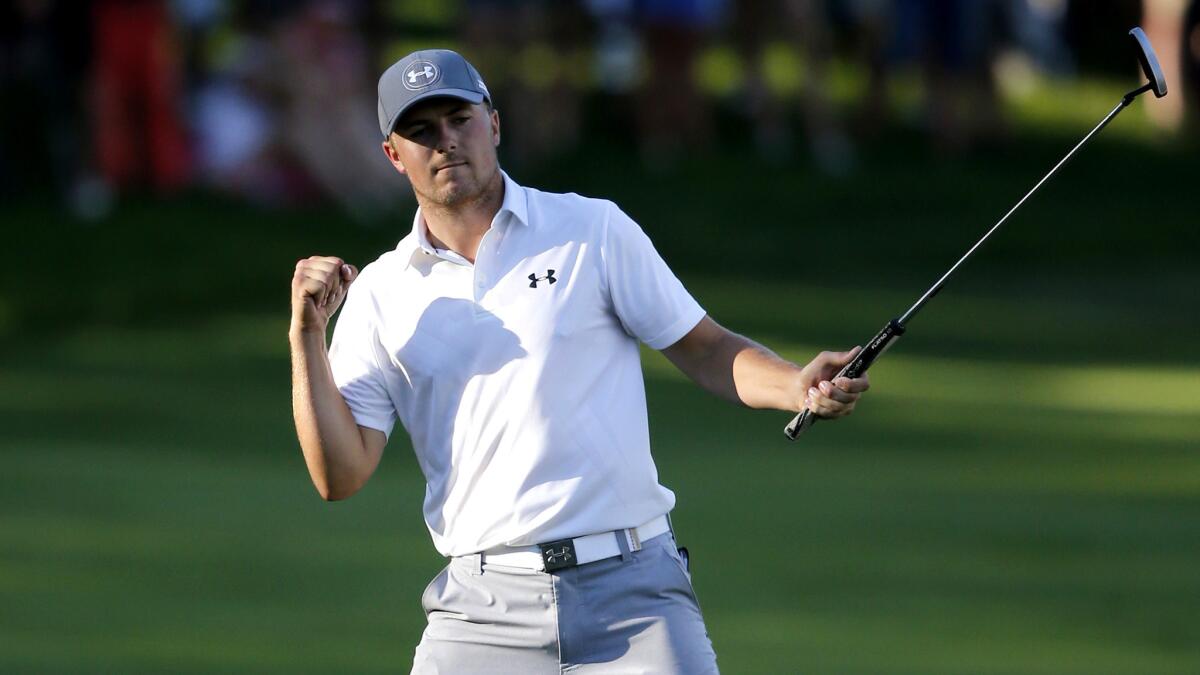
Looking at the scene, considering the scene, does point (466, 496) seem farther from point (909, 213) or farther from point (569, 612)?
point (909, 213)

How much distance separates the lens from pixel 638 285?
5.57 m

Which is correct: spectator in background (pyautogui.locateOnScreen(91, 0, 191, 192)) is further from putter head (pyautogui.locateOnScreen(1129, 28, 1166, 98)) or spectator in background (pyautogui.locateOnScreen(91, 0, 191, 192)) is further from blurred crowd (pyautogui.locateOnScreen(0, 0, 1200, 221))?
putter head (pyautogui.locateOnScreen(1129, 28, 1166, 98))

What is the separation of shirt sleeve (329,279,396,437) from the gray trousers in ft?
1.47

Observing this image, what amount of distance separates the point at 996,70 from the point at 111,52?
28.8 ft

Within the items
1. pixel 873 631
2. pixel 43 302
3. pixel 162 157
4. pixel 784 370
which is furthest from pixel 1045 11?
pixel 784 370

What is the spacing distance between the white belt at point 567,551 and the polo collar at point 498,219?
29.1 inches

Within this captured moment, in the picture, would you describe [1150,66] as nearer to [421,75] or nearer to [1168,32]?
[421,75]

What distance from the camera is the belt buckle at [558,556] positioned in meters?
5.43

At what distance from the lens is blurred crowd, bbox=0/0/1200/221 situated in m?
18.8

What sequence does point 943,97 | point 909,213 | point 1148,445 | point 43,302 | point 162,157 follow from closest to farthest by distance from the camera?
point 1148,445 → point 43,302 → point 162,157 → point 909,213 → point 943,97

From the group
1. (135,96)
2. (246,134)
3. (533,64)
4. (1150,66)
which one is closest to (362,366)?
(1150,66)

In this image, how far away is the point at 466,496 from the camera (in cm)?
554

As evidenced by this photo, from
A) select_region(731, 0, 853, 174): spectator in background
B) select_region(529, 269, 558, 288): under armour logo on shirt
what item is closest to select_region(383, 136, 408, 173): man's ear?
select_region(529, 269, 558, 288): under armour logo on shirt

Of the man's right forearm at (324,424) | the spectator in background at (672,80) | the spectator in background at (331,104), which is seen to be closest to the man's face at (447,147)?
the man's right forearm at (324,424)
